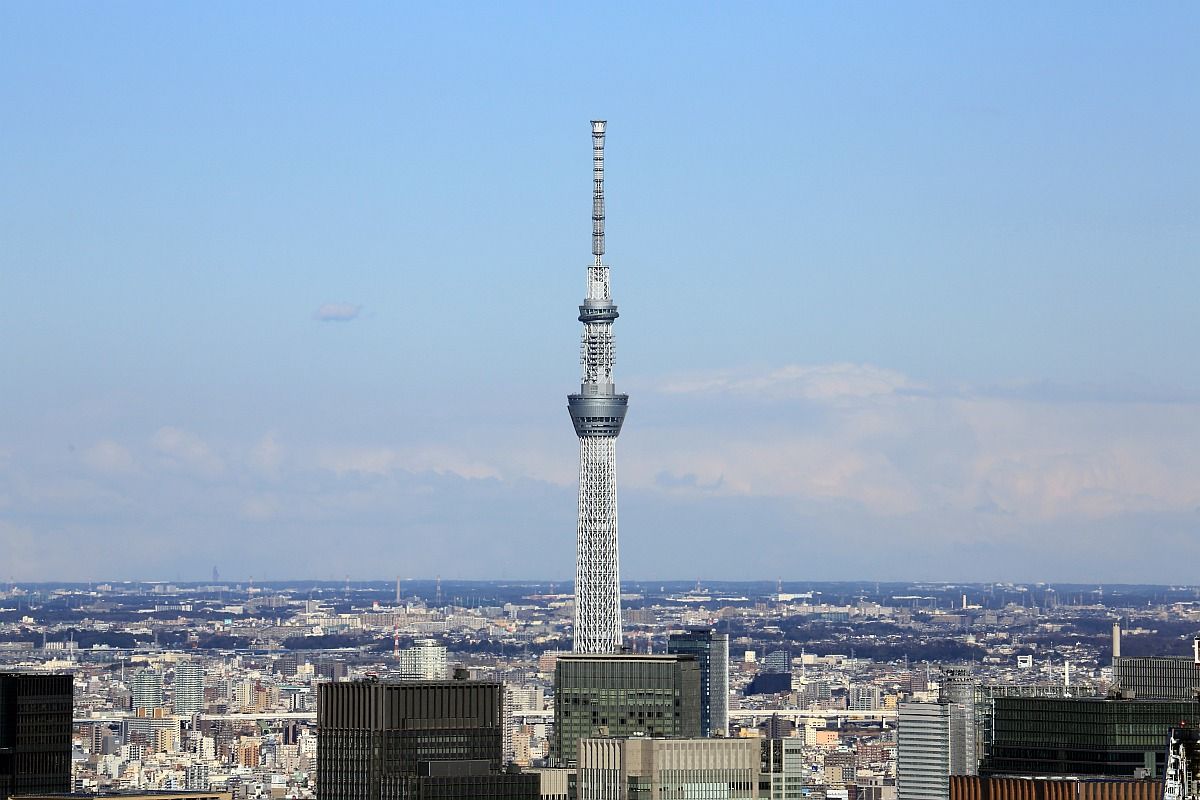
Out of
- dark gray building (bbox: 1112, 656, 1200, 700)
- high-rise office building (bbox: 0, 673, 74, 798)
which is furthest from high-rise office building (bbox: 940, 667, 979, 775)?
high-rise office building (bbox: 0, 673, 74, 798)

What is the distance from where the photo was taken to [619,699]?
144 metres

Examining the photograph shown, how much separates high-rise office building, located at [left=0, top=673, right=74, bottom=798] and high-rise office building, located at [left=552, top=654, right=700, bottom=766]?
2273 centimetres

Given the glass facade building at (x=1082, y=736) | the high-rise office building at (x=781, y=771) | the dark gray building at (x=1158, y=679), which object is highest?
the dark gray building at (x=1158, y=679)

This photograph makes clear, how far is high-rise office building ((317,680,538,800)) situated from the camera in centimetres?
10362

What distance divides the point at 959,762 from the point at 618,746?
2563 inches

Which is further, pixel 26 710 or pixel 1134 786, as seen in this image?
pixel 26 710

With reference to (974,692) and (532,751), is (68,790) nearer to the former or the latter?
(532,751)

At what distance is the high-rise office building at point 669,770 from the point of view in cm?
10888

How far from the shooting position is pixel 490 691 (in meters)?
108

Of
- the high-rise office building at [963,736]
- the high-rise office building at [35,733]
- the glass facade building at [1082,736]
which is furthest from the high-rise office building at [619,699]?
the glass facade building at [1082,736]

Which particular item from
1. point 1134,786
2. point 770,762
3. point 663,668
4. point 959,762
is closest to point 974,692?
point 959,762

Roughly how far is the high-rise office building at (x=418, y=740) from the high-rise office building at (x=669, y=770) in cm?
400

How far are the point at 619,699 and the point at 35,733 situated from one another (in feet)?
98.3

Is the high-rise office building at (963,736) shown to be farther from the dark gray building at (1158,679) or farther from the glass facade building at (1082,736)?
the glass facade building at (1082,736)
